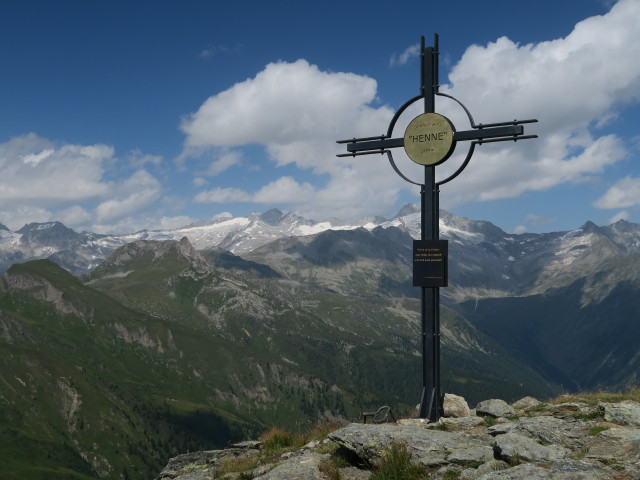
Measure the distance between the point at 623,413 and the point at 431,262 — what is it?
35.1 feet

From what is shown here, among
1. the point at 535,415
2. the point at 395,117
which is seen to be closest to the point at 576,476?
the point at 535,415

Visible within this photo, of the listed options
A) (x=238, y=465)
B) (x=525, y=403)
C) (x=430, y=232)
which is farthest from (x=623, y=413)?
(x=238, y=465)

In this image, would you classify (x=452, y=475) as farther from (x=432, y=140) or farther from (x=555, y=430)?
(x=432, y=140)

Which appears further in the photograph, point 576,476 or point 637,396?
point 637,396

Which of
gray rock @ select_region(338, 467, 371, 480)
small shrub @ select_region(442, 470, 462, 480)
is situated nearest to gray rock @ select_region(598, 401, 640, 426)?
small shrub @ select_region(442, 470, 462, 480)

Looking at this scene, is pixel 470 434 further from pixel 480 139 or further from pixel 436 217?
pixel 480 139

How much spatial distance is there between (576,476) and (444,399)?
50.9ft

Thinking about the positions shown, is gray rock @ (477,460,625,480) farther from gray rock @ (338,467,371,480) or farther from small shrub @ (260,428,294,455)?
small shrub @ (260,428,294,455)

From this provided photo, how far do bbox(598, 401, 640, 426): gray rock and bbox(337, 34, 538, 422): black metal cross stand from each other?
7.44 metres

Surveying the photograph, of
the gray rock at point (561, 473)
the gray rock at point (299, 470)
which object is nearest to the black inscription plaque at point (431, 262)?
the gray rock at point (299, 470)

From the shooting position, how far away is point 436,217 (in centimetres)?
2733

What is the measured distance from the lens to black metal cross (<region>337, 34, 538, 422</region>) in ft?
84.1

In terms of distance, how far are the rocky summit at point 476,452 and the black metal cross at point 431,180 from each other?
362 cm

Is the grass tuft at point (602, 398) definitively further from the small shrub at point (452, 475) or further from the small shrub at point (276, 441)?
the small shrub at point (276, 441)
